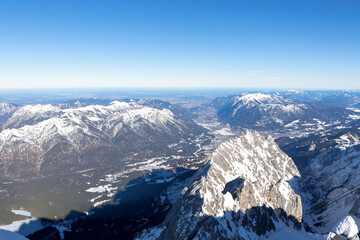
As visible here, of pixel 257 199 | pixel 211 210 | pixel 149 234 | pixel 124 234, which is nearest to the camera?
pixel 211 210

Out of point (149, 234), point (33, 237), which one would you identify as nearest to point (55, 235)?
point (33, 237)

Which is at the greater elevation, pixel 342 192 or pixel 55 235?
pixel 342 192

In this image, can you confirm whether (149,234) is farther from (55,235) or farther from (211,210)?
(55,235)

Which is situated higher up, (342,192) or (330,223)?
(342,192)

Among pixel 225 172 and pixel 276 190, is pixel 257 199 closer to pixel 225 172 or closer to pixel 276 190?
pixel 276 190

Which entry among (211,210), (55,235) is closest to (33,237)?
(55,235)

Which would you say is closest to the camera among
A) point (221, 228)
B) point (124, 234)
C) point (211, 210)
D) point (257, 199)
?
point (221, 228)

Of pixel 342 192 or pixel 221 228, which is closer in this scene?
pixel 221 228

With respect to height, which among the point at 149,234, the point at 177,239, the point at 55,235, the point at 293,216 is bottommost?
the point at 55,235

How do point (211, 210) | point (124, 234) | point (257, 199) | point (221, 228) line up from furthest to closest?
point (124, 234) < point (257, 199) < point (211, 210) < point (221, 228)
